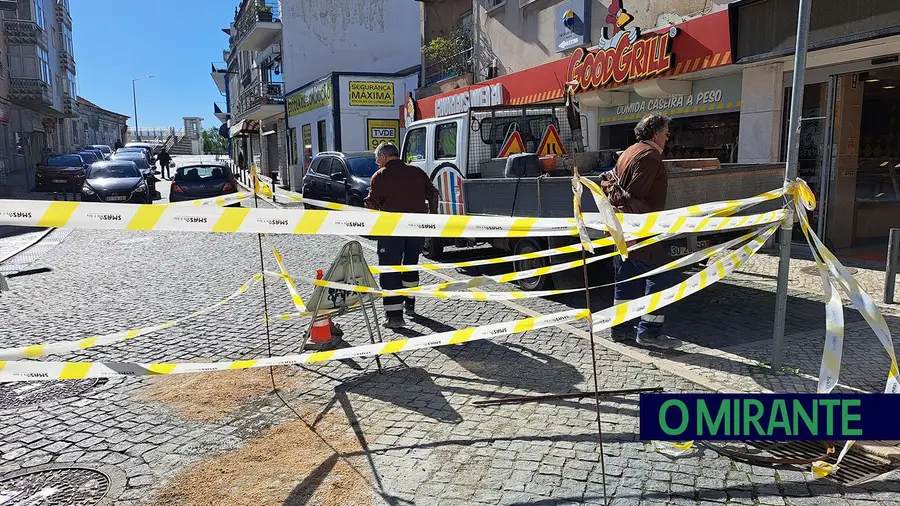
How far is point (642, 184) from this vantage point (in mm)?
5035

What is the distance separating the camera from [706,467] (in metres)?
3.28

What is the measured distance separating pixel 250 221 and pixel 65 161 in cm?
2676

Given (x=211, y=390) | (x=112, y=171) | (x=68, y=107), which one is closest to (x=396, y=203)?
(x=211, y=390)

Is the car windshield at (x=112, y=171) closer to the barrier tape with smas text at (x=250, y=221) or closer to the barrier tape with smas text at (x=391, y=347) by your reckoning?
the barrier tape with smas text at (x=391, y=347)

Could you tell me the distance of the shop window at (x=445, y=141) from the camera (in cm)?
863

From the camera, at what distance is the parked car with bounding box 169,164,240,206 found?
58.1 ft

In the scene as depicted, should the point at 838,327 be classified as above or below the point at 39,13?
below

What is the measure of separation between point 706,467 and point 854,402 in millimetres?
1170

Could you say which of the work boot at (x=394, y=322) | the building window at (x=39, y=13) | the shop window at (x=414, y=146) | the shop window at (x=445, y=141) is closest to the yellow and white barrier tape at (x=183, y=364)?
the work boot at (x=394, y=322)

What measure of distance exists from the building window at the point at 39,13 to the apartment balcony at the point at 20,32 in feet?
3.45

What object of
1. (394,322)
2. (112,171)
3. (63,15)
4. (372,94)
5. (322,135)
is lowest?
(394,322)

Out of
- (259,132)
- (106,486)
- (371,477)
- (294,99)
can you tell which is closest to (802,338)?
(371,477)

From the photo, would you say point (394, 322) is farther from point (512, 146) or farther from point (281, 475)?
point (512, 146)

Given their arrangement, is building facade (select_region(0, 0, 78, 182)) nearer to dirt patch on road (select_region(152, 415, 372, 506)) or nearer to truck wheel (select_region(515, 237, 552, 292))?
truck wheel (select_region(515, 237, 552, 292))
